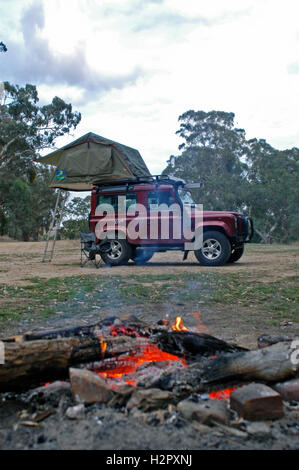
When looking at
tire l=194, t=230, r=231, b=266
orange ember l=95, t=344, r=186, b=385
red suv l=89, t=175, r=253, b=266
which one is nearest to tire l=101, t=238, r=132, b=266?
red suv l=89, t=175, r=253, b=266

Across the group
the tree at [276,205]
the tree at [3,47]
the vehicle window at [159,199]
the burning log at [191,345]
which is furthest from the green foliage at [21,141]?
the burning log at [191,345]

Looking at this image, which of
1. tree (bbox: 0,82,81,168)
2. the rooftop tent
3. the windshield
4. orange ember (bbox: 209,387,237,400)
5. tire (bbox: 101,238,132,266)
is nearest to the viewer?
orange ember (bbox: 209,387,237,400)

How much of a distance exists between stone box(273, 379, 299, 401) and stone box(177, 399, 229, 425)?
1.39ft

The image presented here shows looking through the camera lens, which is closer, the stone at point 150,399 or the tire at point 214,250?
the stone at point 150,399

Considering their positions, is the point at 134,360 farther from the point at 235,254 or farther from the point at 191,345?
the point at 235,254

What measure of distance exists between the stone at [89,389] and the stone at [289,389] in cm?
108

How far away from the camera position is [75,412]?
2289 mm

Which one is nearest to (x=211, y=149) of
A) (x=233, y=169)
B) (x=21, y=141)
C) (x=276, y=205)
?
(x=233, y=169)

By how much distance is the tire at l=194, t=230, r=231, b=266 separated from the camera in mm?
9547

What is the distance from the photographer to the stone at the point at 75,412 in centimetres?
227

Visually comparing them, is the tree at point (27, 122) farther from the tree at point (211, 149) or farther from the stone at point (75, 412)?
the stone at point (75, 412)

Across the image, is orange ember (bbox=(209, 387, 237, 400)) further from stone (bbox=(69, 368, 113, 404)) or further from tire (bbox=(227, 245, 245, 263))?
tire (bbox=(227, 245, 245, 263))
